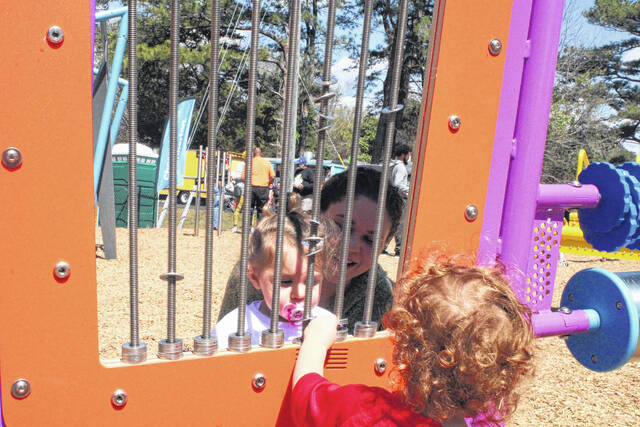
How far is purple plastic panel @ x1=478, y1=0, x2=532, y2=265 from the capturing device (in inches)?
45.0

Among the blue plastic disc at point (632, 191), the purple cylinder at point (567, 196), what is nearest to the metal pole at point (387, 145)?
the purple cylinder at point (567, 196)

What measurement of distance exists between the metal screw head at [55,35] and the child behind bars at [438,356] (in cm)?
65

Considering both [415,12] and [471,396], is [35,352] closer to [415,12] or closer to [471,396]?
[471,396]

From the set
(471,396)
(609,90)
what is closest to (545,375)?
(471,396)

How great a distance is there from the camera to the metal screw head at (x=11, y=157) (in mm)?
751

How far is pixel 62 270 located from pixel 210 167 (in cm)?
28

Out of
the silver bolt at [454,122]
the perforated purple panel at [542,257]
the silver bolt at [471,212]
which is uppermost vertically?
the silver bolt at [454,122]

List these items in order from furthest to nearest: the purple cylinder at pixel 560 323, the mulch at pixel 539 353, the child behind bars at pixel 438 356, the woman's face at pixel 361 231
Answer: the mulch at pixel 539 353
the woman's face at pixel 361 231
the purple cylinder at pixel 560 323
the child behind bars at pixel 438 356

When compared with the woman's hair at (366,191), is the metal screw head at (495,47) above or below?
above

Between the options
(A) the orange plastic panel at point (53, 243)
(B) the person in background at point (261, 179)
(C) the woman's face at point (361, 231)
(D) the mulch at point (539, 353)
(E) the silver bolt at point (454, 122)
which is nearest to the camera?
(A) the orange plastic panel at point (53, 243)

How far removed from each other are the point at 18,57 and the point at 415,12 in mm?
1730

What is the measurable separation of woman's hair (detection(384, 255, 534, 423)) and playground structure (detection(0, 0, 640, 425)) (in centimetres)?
8

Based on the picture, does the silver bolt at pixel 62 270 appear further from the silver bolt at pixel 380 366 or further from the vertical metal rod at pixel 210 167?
the silver bolt at pixel 380 366

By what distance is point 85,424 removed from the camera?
2.81ft
